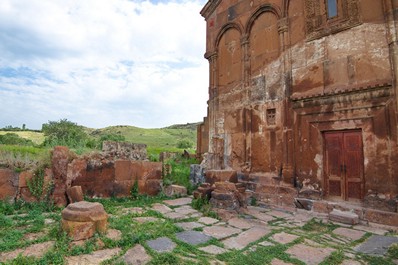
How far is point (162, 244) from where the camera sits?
364cm

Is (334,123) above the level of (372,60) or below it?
below

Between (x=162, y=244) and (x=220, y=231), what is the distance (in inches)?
50.1

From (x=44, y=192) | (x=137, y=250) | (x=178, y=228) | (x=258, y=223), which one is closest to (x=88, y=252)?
(x=137, y=250)

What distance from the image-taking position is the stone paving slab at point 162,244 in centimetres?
345

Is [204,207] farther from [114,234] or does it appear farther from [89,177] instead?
[89,177]

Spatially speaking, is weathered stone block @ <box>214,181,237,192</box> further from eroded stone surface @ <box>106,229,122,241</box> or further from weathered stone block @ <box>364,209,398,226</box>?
weathered stone block @ <box>364,209,398,226</box>

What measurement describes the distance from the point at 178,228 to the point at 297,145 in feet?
14.6

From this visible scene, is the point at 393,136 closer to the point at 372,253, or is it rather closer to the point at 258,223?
the point at 372,253

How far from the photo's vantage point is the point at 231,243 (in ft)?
13.0

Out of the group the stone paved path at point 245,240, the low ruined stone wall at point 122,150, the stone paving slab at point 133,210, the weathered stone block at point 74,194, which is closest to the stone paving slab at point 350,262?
the stone paved path at point 245,240

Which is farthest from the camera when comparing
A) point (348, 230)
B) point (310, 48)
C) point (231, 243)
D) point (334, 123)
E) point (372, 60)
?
point (310, 48)

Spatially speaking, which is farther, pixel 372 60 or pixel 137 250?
pixel 372 60

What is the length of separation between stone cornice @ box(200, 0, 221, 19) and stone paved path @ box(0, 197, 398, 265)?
832 cm

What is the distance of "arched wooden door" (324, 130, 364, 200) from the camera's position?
5988 mm
